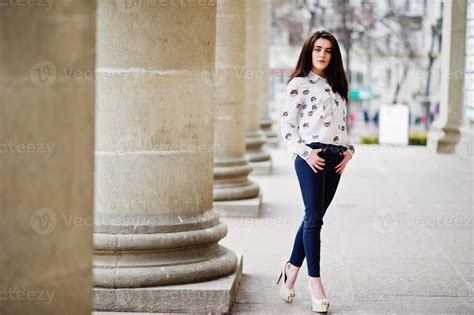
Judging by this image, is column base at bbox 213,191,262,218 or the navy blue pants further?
column base at bbox 213,191,262,218

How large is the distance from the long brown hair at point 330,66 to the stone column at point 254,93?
34.3ft

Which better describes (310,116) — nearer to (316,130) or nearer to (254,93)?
(316,130)

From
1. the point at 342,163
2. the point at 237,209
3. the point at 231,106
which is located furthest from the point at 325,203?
the point at 231,106

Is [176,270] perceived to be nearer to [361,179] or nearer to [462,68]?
[361,179]

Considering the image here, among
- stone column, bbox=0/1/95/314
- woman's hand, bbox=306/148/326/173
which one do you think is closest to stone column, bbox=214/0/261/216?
woman's hand, bbox=306/148/326/173

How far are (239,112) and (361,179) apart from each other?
4.91 metres

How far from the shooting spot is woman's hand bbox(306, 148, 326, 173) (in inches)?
272

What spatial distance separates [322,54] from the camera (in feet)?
23.1

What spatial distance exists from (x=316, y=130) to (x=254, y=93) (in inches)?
459

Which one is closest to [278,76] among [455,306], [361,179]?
[361,179]

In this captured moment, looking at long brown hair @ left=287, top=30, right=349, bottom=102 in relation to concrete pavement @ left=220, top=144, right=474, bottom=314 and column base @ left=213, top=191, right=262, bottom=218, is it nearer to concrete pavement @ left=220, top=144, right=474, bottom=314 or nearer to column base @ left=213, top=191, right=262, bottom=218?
concrete pavement @ left=220, top=144, right=474, bottom=314

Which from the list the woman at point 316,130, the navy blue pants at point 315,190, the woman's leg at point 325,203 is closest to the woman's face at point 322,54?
the woman at point 316,130

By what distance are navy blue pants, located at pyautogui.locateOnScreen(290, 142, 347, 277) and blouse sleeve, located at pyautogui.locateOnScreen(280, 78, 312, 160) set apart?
3.2 inches

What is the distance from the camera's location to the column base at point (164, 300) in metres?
6.89
